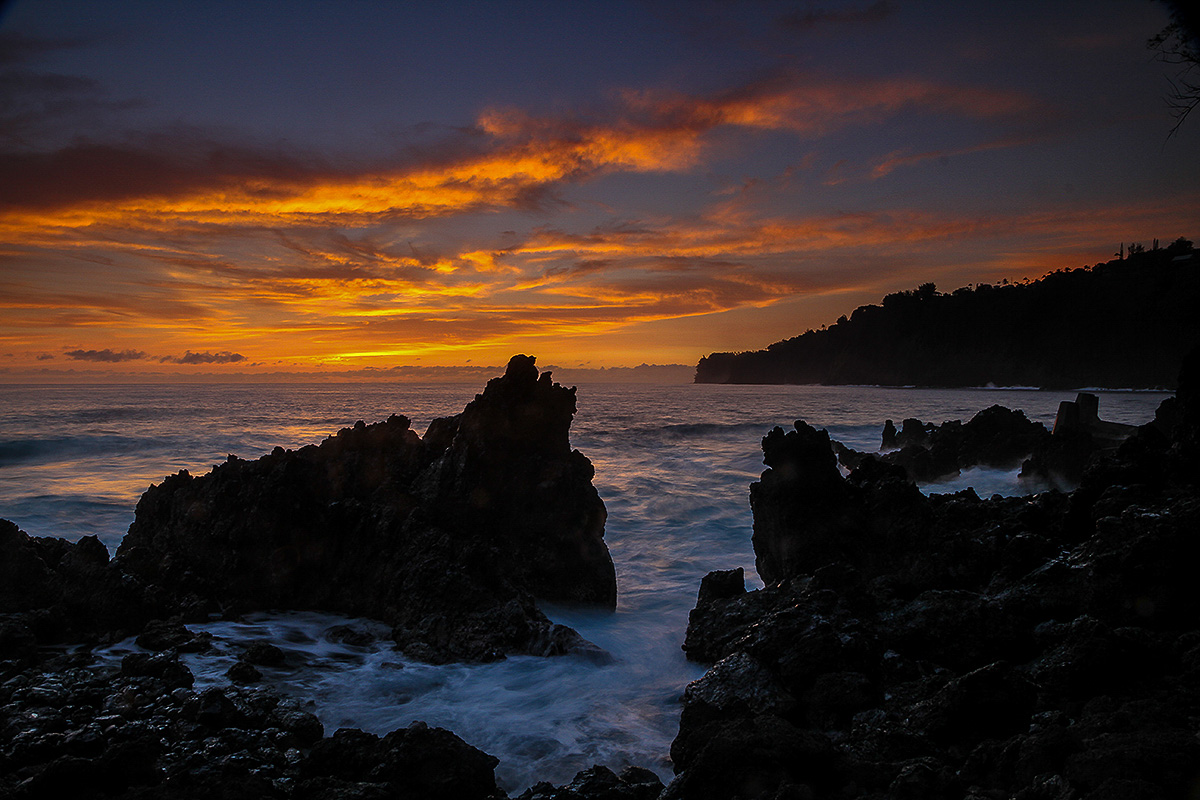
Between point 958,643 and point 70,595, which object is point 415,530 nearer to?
point 70,595

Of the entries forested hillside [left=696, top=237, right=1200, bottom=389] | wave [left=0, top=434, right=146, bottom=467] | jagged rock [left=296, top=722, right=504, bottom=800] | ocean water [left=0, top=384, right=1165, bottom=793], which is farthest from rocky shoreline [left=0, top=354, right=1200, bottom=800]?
forested hillside [left=696, top=237, right=1200, bottom=389]

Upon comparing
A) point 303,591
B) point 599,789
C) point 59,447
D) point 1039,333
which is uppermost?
point 1039,333

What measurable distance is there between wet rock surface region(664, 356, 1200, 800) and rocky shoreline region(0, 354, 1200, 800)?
2 cm

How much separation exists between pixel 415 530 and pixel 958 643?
22.6ft

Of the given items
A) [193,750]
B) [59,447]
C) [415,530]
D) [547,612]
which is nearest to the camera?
[193,750]

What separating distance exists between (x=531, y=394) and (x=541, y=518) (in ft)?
7.61

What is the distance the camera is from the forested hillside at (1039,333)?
311 feet

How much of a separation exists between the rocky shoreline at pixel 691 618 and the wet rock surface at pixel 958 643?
2 cm

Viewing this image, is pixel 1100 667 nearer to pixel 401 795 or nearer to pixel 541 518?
pixel 401 795

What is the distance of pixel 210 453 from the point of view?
28234mm

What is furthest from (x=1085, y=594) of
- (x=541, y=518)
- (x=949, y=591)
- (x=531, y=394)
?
(x=531, y=394)

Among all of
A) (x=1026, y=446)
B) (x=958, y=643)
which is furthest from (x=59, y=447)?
(x=1026, y=446)

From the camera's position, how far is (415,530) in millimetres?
9273

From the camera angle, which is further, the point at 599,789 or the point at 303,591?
the point at 303,591
